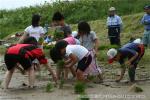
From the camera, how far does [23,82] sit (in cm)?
1252

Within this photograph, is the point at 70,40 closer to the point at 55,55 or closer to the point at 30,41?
the point at 55,55

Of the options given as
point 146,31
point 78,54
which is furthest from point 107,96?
point 146,31

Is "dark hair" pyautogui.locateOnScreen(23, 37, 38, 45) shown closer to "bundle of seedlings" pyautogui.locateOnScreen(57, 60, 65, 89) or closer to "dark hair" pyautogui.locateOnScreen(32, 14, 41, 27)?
"bundle of seedlings" pyautogui.locateOnScreen(57, 60, 65, 89)

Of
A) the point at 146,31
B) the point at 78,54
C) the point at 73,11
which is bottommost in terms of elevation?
the point at 73,11

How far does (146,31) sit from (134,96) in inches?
299

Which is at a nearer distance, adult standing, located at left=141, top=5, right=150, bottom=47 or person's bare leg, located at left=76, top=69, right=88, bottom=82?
person's bare leg, located at left=76, top=69, right=88, bottom=82

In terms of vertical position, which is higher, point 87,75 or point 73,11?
point 87,75

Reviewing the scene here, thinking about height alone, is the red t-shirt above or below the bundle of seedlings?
above

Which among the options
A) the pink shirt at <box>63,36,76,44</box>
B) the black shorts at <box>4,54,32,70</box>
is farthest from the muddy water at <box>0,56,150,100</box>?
the pink shirt at <box>63,36,76,44</box>

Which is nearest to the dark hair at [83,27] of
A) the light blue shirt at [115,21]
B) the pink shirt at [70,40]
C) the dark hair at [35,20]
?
the pink shirt at [70,40]

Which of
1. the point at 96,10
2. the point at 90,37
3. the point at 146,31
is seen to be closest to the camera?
the point at 90,37

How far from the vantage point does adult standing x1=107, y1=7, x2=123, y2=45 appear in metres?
18.7

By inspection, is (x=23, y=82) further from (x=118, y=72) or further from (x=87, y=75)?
(x=118, y=72)

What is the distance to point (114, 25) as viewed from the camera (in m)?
18.9
